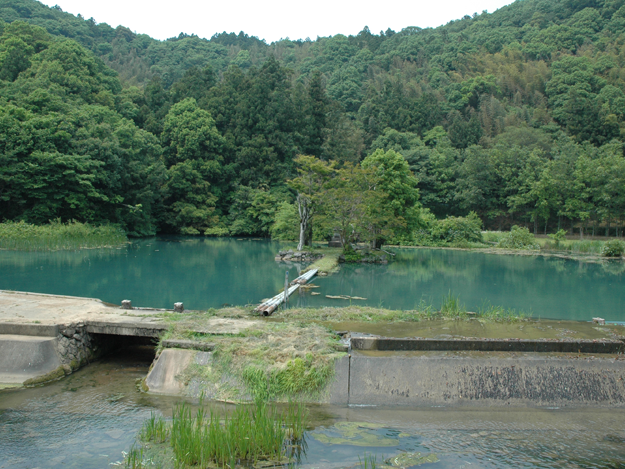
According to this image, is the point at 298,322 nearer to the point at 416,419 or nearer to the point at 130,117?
the point at 416,419

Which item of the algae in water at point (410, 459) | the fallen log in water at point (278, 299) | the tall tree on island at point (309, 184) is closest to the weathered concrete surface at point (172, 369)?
the fallen log in water at point (278, 299)

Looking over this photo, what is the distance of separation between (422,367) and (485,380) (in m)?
0.83

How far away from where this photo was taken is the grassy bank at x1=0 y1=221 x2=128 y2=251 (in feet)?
75.5

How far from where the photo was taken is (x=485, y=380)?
624cm

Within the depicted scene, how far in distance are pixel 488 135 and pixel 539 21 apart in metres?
41.8

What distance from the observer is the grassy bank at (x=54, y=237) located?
2302cm

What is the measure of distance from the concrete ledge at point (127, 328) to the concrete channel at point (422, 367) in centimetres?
2

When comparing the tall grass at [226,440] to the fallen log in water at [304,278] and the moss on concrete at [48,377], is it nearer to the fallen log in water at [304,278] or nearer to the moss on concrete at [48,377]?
the moss on concrete at [48,377]

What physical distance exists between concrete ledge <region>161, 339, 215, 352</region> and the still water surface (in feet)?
2.37

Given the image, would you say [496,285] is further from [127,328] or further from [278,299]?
[127,328]

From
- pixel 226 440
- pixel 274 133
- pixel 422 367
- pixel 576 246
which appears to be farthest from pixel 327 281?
pixel 274 133

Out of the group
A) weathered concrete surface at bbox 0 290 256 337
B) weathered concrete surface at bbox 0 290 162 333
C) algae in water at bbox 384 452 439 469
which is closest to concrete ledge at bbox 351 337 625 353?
algae in water at bbox 384 452 439 469

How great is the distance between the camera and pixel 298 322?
8180mm

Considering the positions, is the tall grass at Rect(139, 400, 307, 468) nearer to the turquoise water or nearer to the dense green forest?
the turquoise water
